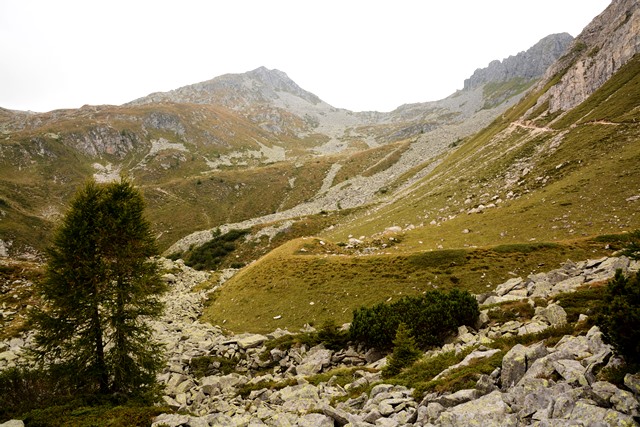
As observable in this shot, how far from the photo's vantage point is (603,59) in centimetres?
9669

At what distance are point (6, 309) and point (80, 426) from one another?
1447 inches

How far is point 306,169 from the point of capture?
516 ft

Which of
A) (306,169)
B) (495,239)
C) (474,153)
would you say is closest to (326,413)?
(495,239)

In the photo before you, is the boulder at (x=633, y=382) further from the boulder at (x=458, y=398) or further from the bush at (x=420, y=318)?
the bush at (x=420, y=318)

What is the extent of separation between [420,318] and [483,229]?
1290 inches

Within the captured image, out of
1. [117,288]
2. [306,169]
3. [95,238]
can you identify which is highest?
[306,169]

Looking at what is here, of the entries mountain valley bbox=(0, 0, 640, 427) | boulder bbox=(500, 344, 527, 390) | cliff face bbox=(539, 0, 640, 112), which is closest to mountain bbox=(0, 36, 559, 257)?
mountain valley bbox=(0, 0, 640, 427)

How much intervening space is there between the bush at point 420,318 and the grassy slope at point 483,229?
23.8ft

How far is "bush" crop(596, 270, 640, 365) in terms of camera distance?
7.96 metres

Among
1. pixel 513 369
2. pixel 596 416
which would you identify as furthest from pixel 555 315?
pixel 596 416

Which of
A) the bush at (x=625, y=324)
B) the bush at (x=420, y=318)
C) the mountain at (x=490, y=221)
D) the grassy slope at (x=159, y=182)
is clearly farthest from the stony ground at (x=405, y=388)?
the grassy slope at (x=159, y=182)

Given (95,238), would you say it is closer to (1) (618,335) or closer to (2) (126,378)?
(2) (126,378)

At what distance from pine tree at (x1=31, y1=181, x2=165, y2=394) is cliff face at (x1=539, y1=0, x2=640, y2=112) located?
4524 inches

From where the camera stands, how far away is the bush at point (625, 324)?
796 centimetres
